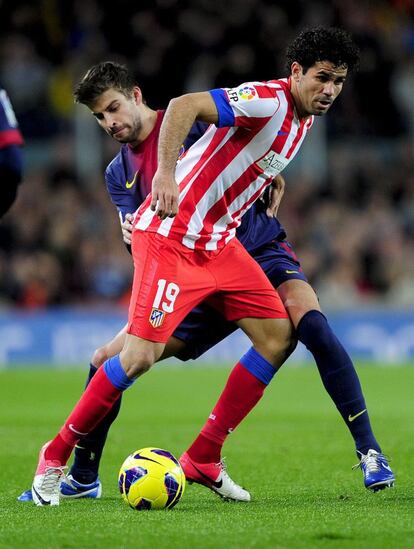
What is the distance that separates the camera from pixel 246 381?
19.5 ft

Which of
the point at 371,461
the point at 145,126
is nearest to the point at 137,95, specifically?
the point at 145,126

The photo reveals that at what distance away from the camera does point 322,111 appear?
5.72 m

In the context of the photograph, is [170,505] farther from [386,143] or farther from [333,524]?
[386,143]

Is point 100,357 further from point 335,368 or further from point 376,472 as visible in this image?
point 376,472

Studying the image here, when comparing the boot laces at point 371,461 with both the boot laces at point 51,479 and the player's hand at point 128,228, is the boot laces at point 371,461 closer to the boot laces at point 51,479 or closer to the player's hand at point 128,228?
the boot laces at point 51,479

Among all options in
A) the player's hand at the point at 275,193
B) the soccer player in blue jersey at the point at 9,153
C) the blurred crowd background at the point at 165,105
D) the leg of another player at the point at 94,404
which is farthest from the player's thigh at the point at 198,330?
the blurred crowd background at the point at 165,105

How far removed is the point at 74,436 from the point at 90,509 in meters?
0.35

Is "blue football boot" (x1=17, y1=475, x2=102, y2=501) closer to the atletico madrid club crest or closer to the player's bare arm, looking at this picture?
the atletico madrid club crest

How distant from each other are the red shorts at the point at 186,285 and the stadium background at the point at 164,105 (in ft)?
34.3

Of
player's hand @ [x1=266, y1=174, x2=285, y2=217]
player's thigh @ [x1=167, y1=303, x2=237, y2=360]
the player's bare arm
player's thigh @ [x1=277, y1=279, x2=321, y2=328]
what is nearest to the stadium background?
player's hand @ [x1=266, y1=174, x2=285, y2=217]

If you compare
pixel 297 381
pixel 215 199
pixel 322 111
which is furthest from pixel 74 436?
pixel 297 381

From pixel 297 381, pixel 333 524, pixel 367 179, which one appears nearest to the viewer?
pixel 333 524

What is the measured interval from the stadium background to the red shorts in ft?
34.3

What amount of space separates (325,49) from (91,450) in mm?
2308
